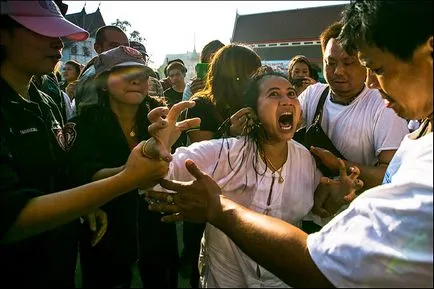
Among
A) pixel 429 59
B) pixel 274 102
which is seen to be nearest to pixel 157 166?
pixel 274 102

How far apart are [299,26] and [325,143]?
123ft

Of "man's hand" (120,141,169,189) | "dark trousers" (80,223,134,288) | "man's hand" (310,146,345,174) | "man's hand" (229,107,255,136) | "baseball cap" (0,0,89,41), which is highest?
"baseball cap" (0,0,89,41)

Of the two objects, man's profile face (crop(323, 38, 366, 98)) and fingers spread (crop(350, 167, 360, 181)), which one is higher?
man's profile face (crop(323, 38, 366, 98))

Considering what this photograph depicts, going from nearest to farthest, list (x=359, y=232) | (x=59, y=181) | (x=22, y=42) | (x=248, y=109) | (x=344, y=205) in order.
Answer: (x=359, y=232)
(x=22, y=42)
(x=59, y=181)
(x=344, y=205)
(x=248, y=109)

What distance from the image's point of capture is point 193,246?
401 cm

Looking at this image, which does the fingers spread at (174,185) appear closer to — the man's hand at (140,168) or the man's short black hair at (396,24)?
the man's hand at (140,168)

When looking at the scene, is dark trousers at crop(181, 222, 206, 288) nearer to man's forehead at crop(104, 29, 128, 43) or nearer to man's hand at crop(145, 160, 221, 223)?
man's hand at crop(145, 160, 221, 223)

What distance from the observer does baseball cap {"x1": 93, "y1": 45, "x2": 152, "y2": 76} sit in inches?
108

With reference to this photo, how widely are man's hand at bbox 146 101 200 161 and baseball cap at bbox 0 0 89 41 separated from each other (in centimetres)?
59

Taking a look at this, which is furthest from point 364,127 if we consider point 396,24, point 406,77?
point 396,24

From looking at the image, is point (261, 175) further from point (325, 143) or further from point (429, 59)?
point (429, 59)

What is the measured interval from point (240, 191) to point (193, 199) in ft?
1.79

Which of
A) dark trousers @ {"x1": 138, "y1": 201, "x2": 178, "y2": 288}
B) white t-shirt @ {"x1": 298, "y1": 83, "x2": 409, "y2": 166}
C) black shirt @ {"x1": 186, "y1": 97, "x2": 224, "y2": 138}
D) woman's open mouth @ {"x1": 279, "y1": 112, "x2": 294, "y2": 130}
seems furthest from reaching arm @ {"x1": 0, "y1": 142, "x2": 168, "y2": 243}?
white t-shirt @ {"x1": 298, "y1": 83, "x2": 409, "y2": 166}

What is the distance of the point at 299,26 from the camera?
37.5 m
